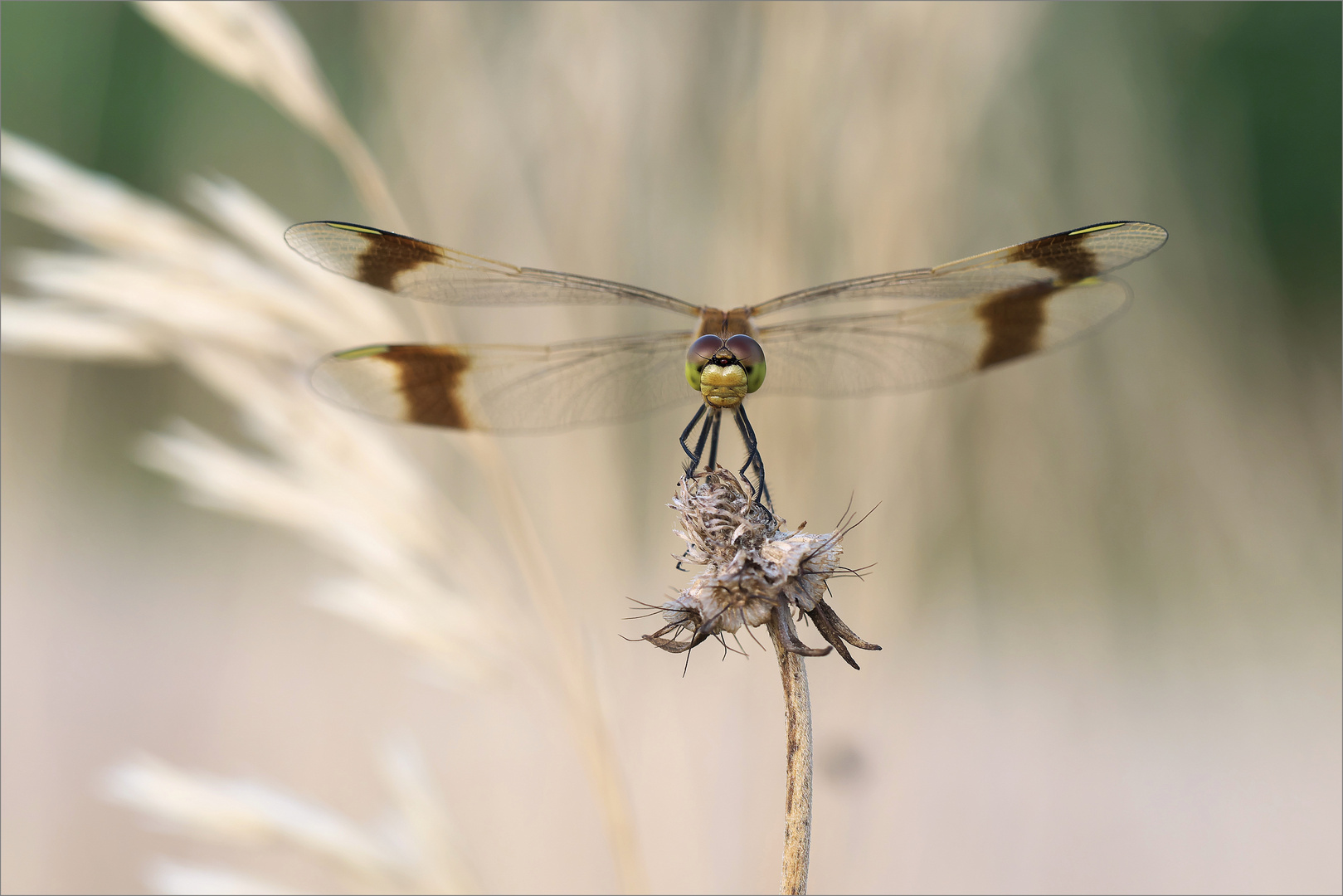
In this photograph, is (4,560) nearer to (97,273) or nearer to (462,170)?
(97,273)

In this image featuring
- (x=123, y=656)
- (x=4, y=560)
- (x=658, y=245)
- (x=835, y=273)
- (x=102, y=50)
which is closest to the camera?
(x=835, y=273)

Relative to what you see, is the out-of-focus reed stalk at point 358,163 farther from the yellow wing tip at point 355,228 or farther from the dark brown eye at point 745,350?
the dark brown eye at point 745,350

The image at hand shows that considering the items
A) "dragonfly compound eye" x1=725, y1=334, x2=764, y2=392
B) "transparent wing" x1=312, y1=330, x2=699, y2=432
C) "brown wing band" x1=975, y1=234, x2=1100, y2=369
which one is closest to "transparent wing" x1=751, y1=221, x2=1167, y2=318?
"brown wing band" x1=975, y1=234, x2=1100, y2=369

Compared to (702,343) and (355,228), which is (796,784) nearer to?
(702,343)

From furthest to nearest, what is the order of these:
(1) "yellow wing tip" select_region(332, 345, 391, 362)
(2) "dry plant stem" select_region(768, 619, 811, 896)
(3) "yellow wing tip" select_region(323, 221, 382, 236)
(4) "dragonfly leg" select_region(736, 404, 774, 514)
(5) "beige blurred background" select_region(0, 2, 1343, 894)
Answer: (5) "beige blurred background" select_region(0, 2, 1343, 894) < (1) "yellow wing tip" select_region(332, 345, 391, 362) < (3) "yellow wing tip" select_region(323, 221, 382, 236) < (4) "dragonfly leg" select_region(736, 404, 774, 514) < (2) "dry plant stem" select_region(768, 619, 811, 896)

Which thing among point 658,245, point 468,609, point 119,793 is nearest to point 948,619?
point 658,245

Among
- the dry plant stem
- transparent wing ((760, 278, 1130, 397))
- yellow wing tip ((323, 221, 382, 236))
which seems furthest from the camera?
transparent wing ((760, 278, 1130, 397))

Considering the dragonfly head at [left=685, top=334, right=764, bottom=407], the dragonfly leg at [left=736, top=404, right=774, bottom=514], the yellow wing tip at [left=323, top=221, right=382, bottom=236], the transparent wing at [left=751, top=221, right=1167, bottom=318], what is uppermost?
the transparent wing at [left=751, top=221, right=1167, bottom=318]

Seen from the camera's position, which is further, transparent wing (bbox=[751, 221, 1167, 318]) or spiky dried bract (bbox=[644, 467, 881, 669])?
transparent wing (bbox=[751, 221, 1167, 318])

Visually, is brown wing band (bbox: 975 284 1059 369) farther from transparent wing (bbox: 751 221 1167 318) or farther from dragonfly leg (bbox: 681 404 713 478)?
dragonfly leg (bbox: 681 404 713 478)
